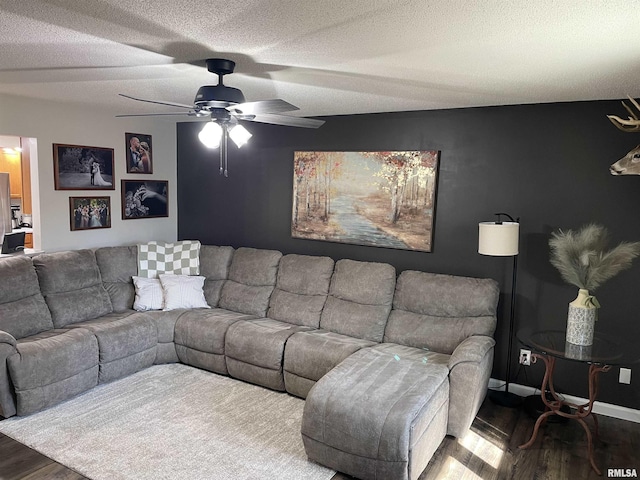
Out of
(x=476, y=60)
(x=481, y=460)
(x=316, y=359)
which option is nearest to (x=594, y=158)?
(x=476, y=60)

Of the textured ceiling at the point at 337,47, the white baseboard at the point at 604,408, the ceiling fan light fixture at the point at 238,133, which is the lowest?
the white baseboard at the point at 604,408

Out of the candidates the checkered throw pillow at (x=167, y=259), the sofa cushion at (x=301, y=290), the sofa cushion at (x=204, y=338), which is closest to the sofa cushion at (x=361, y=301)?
the sofa cushion at (x=301, y=290)

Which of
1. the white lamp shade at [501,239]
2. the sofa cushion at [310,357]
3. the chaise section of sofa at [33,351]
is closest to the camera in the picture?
the chaise section of sofa at [33,351]

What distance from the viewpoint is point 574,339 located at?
314 centimetres

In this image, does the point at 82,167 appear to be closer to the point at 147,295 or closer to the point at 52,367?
the point at 147,295

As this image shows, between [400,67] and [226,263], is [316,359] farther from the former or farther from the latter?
[400,67]

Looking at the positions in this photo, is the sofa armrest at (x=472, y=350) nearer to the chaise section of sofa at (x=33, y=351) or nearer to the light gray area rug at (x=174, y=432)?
the light gray area rug at (x=174, y=432)

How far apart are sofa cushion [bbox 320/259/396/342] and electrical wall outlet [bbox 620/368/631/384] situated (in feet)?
5.99

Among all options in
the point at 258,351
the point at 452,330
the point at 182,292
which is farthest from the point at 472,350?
the point at 182,292

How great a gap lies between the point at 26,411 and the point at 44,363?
342 mm

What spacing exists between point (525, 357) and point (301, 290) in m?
2.05

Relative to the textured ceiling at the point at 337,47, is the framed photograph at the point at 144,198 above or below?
below

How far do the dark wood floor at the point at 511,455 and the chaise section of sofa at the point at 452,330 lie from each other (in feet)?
0.62

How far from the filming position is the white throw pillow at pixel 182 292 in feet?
14.9
